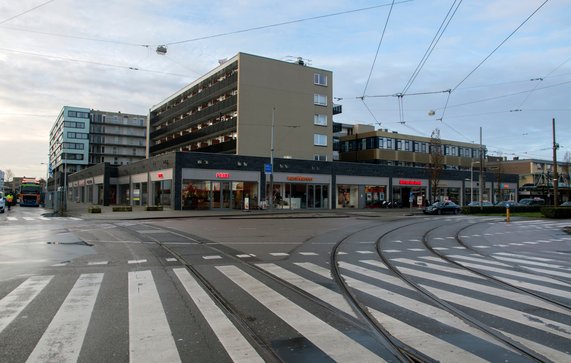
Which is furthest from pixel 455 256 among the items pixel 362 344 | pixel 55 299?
pixel 55 299

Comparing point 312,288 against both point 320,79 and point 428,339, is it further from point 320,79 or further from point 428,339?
point 320,79

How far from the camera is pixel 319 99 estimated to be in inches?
2231

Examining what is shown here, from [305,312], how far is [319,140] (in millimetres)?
50372

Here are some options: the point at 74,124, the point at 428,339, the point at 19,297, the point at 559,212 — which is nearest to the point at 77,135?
the point at 74,124

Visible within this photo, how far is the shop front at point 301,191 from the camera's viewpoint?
45844mm

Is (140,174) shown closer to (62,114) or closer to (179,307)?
(179,307)

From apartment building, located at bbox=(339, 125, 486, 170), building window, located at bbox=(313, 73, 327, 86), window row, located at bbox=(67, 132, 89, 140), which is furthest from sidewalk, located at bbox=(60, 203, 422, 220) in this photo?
window row, located at bbox=(67, 132, 89, 140)

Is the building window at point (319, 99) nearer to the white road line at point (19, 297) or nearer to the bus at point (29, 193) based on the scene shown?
the bus at point (29, 193)

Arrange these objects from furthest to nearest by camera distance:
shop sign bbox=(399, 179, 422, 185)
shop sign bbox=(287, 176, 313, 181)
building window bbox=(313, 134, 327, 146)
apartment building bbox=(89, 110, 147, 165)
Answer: apartment building bbox=(89, 110, 147, 165)
shop sign bbox=(399, 179, 422, 185)
building window bbox=(313, 134, 327, 146)
shop sign bbox=(287, 176, 313, 181)

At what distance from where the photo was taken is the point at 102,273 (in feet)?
30.5

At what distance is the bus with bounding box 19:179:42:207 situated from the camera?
60.0m

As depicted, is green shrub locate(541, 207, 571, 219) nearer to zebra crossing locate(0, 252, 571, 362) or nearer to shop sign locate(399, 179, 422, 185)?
shop sign locate(399, 179, 422, 185)

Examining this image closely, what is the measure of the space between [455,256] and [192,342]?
10.1 m

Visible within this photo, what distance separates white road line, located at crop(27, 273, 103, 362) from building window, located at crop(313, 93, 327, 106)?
50433mm
